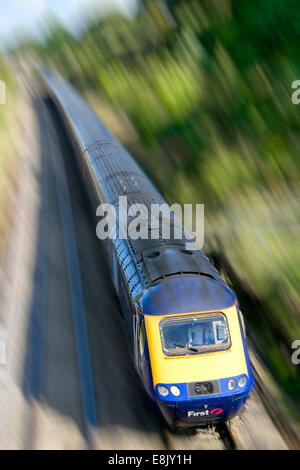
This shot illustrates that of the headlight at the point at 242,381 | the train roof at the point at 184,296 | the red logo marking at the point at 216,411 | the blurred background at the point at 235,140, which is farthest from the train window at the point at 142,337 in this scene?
the blurred background at the point at 235,140

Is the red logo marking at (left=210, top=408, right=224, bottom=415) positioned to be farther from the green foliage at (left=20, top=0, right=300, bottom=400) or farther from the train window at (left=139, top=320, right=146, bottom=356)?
the green foliage at (left=20, top=0, right=300, bottom=400)

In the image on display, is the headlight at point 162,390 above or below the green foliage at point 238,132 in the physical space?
below

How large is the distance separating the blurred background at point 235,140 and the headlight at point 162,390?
3.05 meters

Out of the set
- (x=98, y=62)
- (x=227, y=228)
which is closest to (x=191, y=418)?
(x=227, y=228)

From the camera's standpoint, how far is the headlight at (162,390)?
281 inches

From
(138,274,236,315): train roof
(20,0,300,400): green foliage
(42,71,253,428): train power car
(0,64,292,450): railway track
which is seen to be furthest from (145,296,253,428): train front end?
(20,0,300,400): green foliage

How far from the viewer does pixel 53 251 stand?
13.6 m

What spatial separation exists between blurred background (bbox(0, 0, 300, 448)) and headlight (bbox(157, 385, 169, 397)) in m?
3.05

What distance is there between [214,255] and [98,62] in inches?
1024

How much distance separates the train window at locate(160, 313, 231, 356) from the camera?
288 inches

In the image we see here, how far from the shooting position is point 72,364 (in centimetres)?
969

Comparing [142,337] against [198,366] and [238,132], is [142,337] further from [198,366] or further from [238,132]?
[238,132]

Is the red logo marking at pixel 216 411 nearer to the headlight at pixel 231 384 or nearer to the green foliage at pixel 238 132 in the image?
the headlight at pixel 231 384

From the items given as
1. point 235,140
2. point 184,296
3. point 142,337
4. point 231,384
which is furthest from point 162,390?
point 235,140
